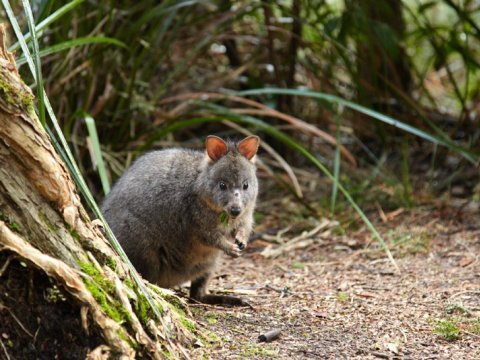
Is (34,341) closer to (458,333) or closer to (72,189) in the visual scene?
(72,189)

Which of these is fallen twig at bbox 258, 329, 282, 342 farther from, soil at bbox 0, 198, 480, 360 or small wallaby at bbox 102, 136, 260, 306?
small wallaby at bbox 102, 136, 260, 306

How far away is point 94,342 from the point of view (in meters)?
2.89

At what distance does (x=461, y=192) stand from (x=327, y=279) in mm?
2475

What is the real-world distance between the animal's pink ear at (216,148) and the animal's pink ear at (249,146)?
0.12 metres

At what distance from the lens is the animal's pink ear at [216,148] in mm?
4652

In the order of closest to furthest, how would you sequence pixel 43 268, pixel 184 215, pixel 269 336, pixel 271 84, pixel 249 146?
pixel 43 268 < pixel 269 336 < pixel 184 215 < pixel 249 146 < pixel 271 84

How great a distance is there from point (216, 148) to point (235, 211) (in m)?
0.51

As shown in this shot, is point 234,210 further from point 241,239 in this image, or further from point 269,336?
point 269,336

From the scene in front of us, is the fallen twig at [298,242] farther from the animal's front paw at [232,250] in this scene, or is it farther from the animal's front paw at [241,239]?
the animal's front paw at [232,250]

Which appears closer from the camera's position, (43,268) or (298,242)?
(43,268)

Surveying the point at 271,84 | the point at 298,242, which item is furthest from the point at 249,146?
the point at 271,84

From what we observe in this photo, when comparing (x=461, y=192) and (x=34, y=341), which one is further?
(x=461, y=192)

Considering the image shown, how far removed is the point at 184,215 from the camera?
4520 millimetres

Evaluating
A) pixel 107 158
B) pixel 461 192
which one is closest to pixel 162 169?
pixel 107 158
